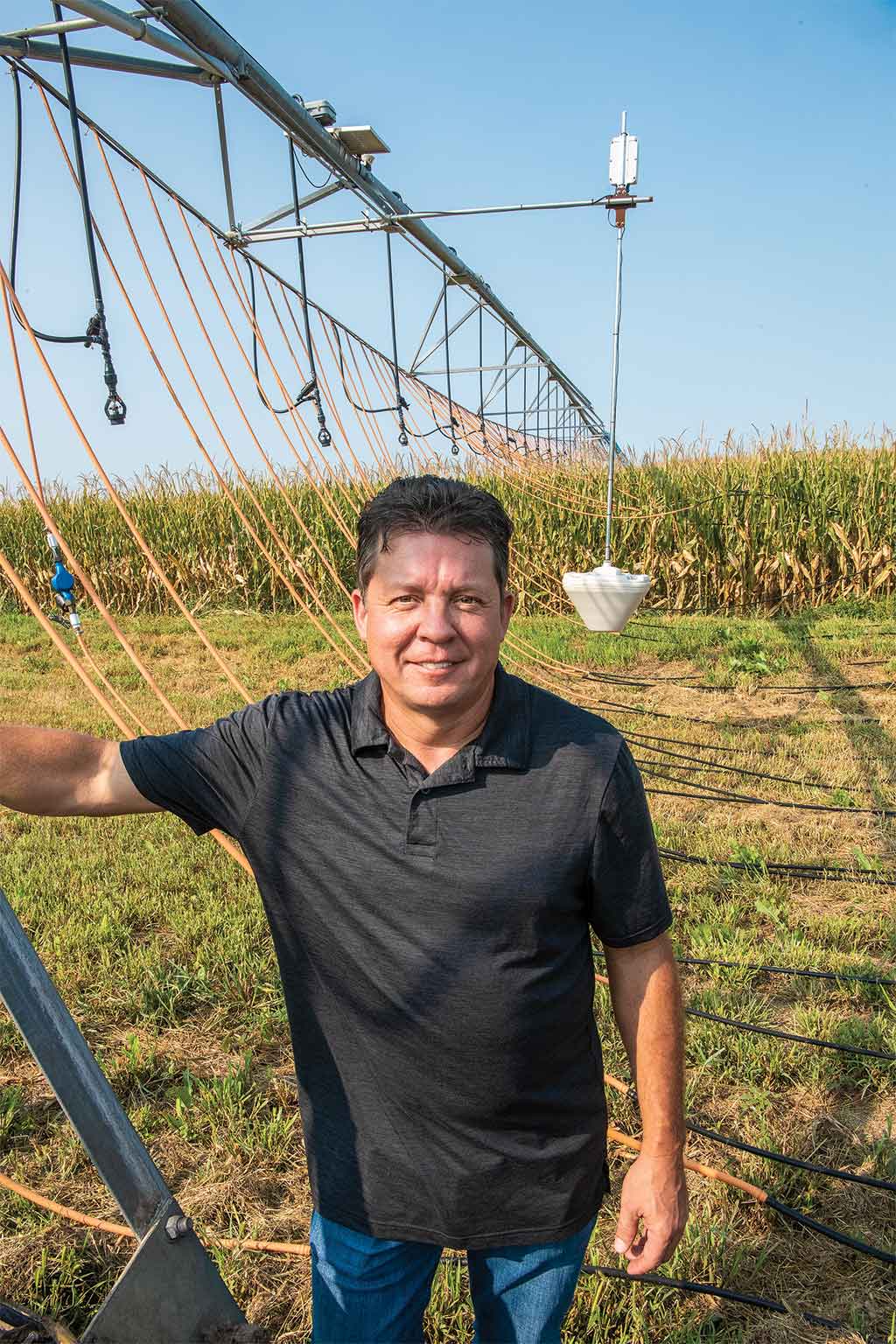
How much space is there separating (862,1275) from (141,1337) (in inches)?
61.1

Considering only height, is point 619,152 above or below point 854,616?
above

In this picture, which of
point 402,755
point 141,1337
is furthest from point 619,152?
point 141,1337

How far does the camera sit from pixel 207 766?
1.32m

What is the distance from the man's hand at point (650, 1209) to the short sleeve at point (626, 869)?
11.8 inches

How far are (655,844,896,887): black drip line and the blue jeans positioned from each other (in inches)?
94.6

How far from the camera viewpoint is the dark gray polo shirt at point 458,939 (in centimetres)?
117

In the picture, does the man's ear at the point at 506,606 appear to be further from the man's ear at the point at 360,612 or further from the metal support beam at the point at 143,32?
the metal support beam at the point at 143,32

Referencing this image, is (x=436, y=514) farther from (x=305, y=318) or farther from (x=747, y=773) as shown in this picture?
(x=747, y=773)

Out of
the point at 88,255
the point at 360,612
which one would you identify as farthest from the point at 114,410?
the point at 360,612

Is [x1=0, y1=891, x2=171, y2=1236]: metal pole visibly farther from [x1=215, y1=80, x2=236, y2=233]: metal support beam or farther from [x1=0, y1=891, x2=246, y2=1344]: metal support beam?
[x1=215, y1=80, x2=236, y2=233]: metal support beam

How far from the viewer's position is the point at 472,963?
1.18 m

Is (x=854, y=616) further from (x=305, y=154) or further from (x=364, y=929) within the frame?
(x=364, y=929)

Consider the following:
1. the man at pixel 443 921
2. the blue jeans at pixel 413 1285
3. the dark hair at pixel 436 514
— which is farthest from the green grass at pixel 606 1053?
the dark hair at pixel 436 514

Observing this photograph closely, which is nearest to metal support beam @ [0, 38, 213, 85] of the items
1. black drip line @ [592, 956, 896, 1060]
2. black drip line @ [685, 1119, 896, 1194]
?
black drip line @ [592, 956, 896, 1060]
